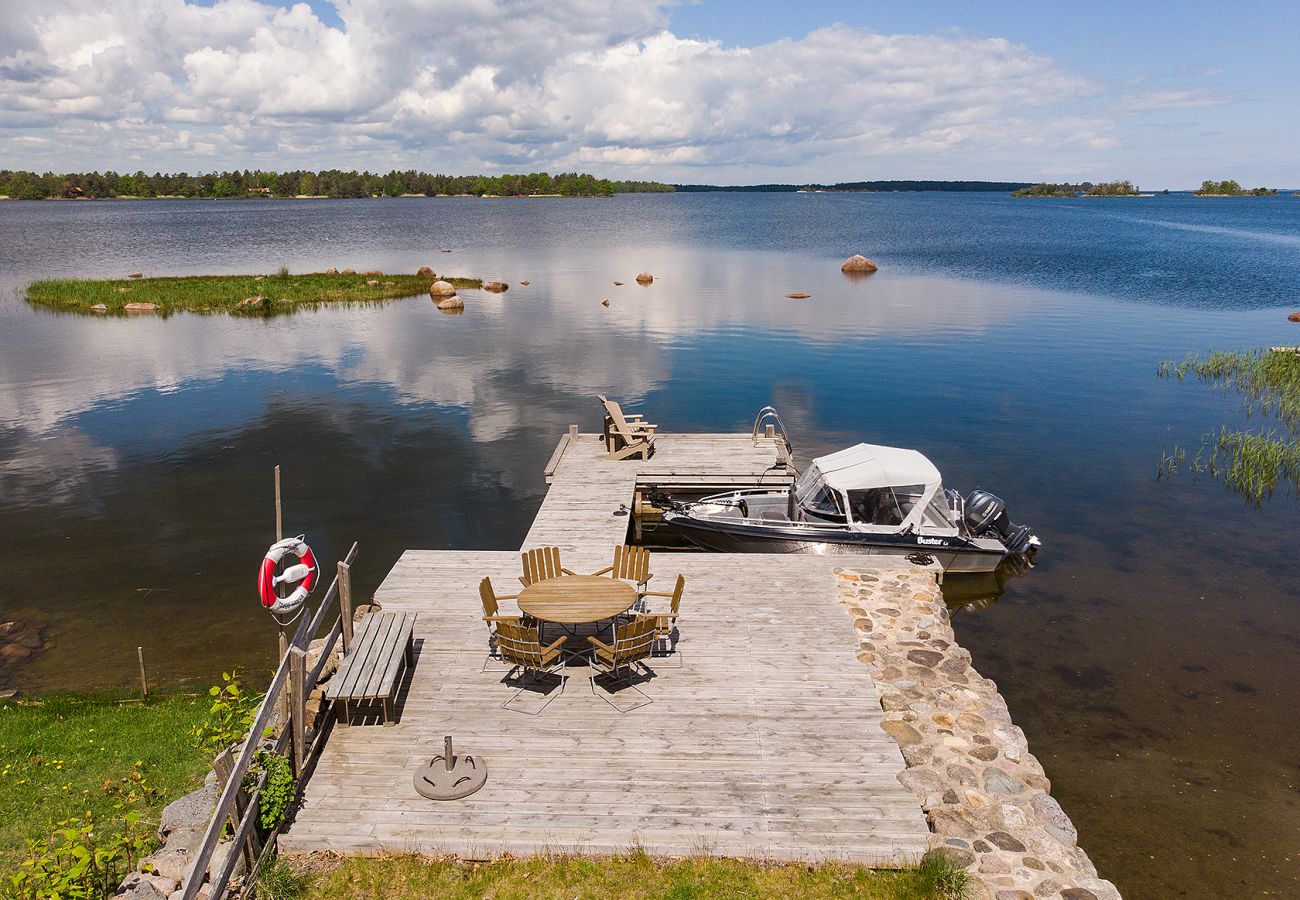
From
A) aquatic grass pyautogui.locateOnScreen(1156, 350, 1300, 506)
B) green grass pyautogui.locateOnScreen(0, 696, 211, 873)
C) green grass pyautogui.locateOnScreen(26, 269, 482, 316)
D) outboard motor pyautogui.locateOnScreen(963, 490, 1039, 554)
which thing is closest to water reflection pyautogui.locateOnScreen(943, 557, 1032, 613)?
outboard motor pyautogui.locateOnScreen(963, 490, 1039, 554)

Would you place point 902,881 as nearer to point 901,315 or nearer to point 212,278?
point 901,315

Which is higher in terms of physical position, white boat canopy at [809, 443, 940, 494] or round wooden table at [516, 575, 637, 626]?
white boat canopy at [809, 443, 940, 494]

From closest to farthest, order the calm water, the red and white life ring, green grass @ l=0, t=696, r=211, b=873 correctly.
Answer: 1. green grass @ l=0, t=696, r=211, b=873
2. the red and white life ring
3. the calm water

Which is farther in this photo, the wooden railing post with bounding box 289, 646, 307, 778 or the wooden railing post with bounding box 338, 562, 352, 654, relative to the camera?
the wooden railing post with bounding box 338, 562, 352, 654

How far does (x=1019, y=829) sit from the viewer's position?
8922mm

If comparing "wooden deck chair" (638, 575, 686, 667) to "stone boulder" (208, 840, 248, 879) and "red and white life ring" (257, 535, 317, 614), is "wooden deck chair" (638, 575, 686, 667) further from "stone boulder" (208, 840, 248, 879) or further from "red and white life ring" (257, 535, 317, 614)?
"stone boulder" (208, 840, 248, 879)

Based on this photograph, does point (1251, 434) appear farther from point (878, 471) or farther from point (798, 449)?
point (878, 471)

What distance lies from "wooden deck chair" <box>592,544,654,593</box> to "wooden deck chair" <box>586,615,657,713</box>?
187 centimetres

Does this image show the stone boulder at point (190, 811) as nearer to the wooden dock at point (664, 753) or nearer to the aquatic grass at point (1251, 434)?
the wooden dock at point (664, 753)

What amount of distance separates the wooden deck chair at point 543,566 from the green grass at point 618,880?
5063mm

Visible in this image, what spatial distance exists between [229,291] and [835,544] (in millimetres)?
53957

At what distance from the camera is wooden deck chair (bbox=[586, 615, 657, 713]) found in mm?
10984

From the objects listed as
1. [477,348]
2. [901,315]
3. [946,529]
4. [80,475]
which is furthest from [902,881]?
[901,315]

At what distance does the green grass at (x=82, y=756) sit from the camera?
9.93m
